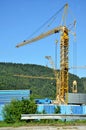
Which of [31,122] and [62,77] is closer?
[31,122]

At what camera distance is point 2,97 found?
194 feet

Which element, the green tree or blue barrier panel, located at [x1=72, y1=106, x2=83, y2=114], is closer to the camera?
the green tree

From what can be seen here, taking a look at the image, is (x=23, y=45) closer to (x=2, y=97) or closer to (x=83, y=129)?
(x=2, y=97)

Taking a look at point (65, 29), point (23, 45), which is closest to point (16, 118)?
point (65, 29)

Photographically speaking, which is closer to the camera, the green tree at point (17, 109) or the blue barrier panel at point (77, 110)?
the green tree at point (17, 109)

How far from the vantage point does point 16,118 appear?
80.2ft

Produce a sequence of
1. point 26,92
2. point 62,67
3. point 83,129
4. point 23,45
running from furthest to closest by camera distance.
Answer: point 23,45 → point 62,67 → point 26,92 → point 83,129

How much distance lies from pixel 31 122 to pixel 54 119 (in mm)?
1658

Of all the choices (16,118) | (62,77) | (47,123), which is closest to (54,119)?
(47,123)

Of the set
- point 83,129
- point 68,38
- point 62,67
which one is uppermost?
point 68,38

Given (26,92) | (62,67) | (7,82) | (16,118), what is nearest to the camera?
(16,118)

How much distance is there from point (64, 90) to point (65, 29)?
1511 cm

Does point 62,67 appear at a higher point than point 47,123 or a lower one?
higher

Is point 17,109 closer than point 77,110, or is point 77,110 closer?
point 17,109
